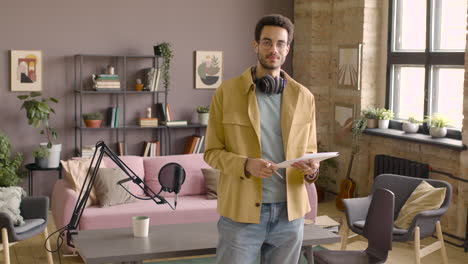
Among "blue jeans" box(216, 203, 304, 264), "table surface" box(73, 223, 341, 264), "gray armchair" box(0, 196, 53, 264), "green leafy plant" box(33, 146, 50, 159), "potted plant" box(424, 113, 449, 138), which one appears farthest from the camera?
"green leafy plant" box(33, 146, 50, 159)

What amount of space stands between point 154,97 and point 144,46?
644 mm

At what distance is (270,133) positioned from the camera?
298 cm

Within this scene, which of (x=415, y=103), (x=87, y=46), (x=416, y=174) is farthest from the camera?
(x=87, y=46)

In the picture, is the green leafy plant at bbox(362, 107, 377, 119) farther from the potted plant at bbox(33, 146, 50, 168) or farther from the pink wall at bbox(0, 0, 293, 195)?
the potted plant at bbox(33, 146, 50, 168)

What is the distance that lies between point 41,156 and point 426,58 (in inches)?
171

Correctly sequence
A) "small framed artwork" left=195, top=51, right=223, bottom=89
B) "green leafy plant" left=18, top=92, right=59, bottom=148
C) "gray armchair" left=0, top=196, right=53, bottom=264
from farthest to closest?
"small framed artwork" left=195, top=51, right=223, bottom=89, "green leafy plant" left=18, top=92, right=59, bottom=148, "gray armchair" left=0, top=196, right=53, bottom=264

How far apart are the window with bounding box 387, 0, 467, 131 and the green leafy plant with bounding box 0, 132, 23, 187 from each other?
429 centimetres

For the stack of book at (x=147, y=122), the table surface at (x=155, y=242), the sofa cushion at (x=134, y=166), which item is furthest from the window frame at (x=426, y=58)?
the table surface at (x=155, y=242)

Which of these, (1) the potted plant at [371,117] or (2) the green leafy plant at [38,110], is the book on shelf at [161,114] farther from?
(1) the potted plant at [371,117]

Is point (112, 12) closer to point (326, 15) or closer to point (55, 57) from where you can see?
point (55, 57)

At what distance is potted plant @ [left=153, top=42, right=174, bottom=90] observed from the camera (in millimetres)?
7906

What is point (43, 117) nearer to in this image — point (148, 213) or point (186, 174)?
point (186, 174)

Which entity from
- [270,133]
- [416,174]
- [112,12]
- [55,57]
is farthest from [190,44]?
[270,133]

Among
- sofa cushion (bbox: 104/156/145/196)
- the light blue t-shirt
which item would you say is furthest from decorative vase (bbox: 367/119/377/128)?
the light blue t-shirt
